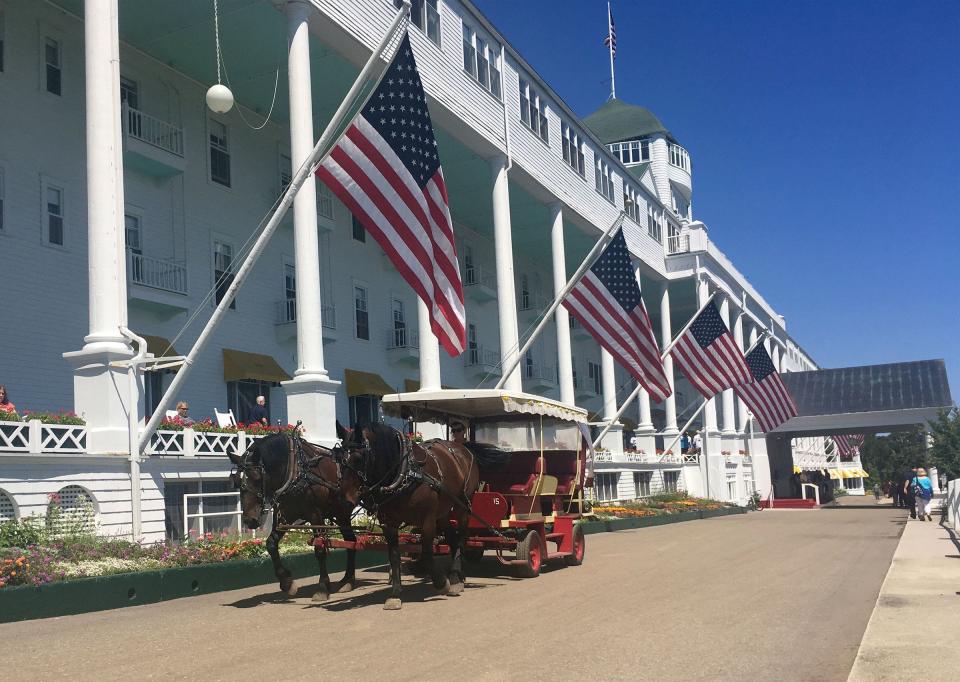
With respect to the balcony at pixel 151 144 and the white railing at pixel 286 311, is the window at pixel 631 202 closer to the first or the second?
the white railing at pixel 286 311

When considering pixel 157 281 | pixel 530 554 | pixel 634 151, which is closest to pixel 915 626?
pixel 530 554

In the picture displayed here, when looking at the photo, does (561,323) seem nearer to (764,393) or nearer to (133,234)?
(764,393)

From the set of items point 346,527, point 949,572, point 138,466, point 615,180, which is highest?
point 615,180

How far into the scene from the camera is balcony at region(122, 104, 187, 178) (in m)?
24.4

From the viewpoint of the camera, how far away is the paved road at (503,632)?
7.97 m

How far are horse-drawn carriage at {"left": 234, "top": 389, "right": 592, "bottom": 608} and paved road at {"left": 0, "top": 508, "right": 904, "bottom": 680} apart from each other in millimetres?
649

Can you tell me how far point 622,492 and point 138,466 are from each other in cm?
2929

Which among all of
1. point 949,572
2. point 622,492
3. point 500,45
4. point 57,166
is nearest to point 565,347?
point 622,492

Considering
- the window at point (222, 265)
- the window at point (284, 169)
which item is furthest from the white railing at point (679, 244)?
the window at point (222, 265)

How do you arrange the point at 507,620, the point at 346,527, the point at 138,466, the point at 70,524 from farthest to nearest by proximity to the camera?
the point at 138,466 → the point at 70,524 → the point at 346,527 → the point at 507,620

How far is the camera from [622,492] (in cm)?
4188

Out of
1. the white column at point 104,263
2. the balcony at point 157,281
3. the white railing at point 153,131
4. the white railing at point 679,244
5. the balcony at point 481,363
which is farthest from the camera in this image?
the white railing at point 679,244

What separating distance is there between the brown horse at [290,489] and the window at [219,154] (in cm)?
1770

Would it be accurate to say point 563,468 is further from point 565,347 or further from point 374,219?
point 565,347
